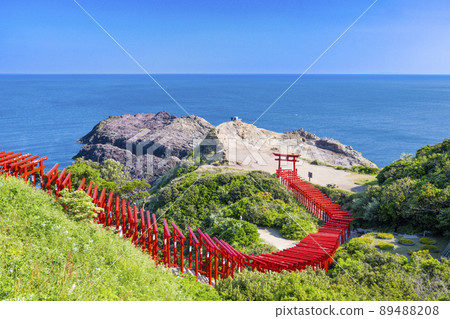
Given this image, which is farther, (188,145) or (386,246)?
(188,145)

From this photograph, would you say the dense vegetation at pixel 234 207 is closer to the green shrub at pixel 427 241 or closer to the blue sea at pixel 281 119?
the green shrub at pixel 427 241

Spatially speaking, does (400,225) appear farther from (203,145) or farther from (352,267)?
(203,145)

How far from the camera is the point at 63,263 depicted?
29.1 ft

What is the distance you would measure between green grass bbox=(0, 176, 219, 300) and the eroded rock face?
4791 centimetres

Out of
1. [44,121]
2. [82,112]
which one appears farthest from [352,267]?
[82,112]

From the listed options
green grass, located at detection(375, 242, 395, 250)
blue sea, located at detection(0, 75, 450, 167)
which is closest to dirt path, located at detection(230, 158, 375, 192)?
green grass, located at detection(375, 242, 395, 250)

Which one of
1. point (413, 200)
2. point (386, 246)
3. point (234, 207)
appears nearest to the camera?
point (386, 246)

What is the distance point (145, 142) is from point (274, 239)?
215 feet

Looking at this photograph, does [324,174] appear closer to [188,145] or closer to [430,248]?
[430,248]

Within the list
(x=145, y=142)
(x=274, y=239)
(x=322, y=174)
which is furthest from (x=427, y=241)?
(x=145, y=142)

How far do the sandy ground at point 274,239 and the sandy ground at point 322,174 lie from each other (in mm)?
10193

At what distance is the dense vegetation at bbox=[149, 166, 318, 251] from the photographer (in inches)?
770

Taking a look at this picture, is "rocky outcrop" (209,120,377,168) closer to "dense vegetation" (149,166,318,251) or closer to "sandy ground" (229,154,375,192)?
"sandy ground" (229,154,375,192)

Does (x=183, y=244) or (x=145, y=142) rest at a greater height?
(x=183, y=244)
